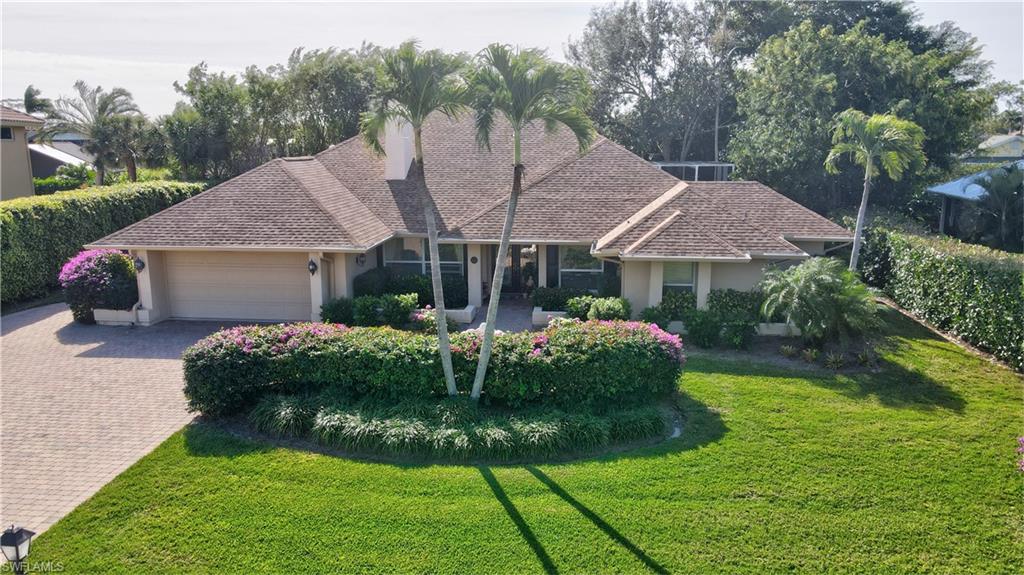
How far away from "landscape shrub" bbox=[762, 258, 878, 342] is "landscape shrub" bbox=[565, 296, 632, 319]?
3.41m

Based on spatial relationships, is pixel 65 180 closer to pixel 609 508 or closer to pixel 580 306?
pixel 580 306

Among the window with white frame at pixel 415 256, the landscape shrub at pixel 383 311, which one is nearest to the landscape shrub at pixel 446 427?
the landscape shrub at pixel 383 311

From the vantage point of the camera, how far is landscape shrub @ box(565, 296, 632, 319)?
56.2 ft

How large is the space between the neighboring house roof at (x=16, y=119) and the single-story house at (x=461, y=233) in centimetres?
1621

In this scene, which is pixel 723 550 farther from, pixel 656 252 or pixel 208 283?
pixel 208 283

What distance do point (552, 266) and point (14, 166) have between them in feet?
87.1

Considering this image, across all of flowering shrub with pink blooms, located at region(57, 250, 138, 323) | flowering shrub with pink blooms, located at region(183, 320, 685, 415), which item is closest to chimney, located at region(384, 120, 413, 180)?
flowering shrub with pink blooms, located at region(57, 250, 138, 323)

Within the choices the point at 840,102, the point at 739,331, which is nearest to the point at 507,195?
the point at 739,331

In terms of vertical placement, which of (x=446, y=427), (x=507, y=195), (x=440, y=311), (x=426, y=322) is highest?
(x=507, y=195)

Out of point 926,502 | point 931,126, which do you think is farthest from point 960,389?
point 931,126

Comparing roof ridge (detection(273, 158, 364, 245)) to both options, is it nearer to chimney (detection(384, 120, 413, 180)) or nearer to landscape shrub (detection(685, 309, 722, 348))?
chimney (detection(384, 120, 413, 180))

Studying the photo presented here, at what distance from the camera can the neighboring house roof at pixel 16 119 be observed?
97.9 ft

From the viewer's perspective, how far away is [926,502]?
372 inches

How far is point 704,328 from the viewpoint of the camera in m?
16.6
